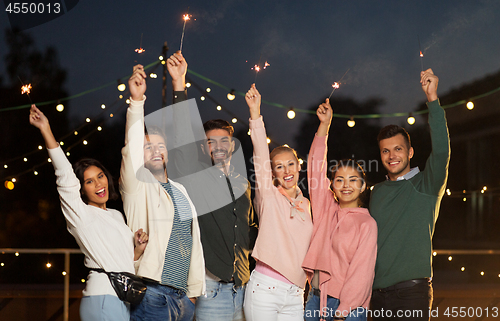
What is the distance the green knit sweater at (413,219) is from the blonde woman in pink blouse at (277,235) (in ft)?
1.26

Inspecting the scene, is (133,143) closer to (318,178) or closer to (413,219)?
(318,178)

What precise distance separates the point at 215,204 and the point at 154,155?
41 centimetres

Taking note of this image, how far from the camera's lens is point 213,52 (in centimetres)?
549

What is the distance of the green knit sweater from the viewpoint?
2.06 metres

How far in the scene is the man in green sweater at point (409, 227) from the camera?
2031 mm

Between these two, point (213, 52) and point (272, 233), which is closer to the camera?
point (272, 233)

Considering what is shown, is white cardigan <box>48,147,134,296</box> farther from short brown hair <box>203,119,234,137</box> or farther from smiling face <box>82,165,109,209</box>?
short brown hair <box>203,119,234,137</box>

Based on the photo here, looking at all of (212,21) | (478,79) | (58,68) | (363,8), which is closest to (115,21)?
(212,21)

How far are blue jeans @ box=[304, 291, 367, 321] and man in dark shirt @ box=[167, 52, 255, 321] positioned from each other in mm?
347

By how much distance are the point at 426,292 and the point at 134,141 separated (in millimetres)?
1593

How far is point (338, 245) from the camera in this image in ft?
6.70

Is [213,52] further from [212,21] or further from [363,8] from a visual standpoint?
[363,8]

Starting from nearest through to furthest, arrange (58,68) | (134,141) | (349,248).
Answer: (134,141), (349,248), (58,68)

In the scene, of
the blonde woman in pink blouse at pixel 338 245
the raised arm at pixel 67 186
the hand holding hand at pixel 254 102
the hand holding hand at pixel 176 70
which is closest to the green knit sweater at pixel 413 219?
the blonde woman in pink blouse at pixel 338 245
